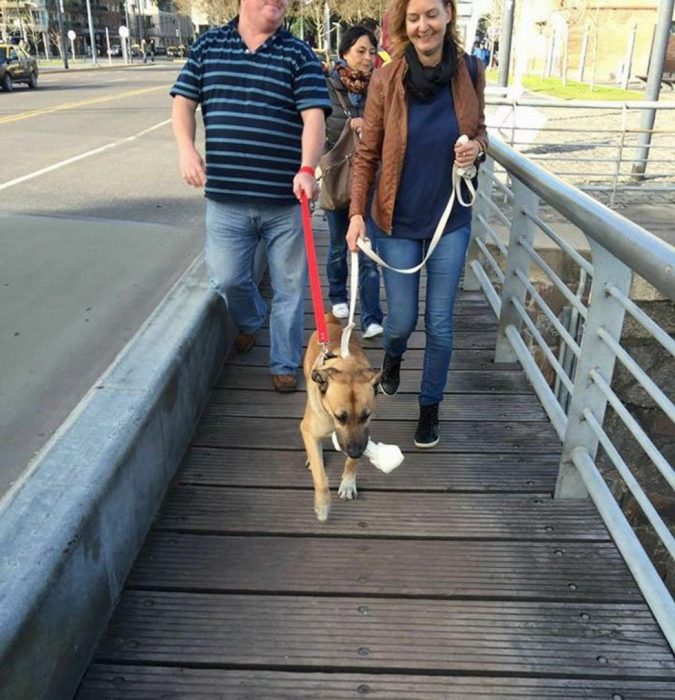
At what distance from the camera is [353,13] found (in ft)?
133

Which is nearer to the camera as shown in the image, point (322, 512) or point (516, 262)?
point (322, 512)

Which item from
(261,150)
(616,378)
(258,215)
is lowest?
(616,378)

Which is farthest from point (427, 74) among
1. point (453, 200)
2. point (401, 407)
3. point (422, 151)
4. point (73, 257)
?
point (73, 257)

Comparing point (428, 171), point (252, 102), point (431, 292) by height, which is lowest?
point (431, 292)

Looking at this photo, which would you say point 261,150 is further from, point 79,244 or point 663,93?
point 663,93

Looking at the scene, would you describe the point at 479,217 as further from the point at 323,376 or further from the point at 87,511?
the point at 87,511

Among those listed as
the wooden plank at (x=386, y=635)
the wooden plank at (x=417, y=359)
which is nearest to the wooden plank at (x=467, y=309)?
the wooden plank at (x=417, y=359)

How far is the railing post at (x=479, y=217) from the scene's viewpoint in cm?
563

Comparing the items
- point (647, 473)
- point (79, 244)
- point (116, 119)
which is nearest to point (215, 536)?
point (79, 244)

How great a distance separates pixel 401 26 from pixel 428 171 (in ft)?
1.99

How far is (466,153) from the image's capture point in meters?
3.00

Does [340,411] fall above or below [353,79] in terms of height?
below

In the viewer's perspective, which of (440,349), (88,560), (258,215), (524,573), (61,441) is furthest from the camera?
(258,215)

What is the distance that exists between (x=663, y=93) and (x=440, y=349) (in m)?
33.6
